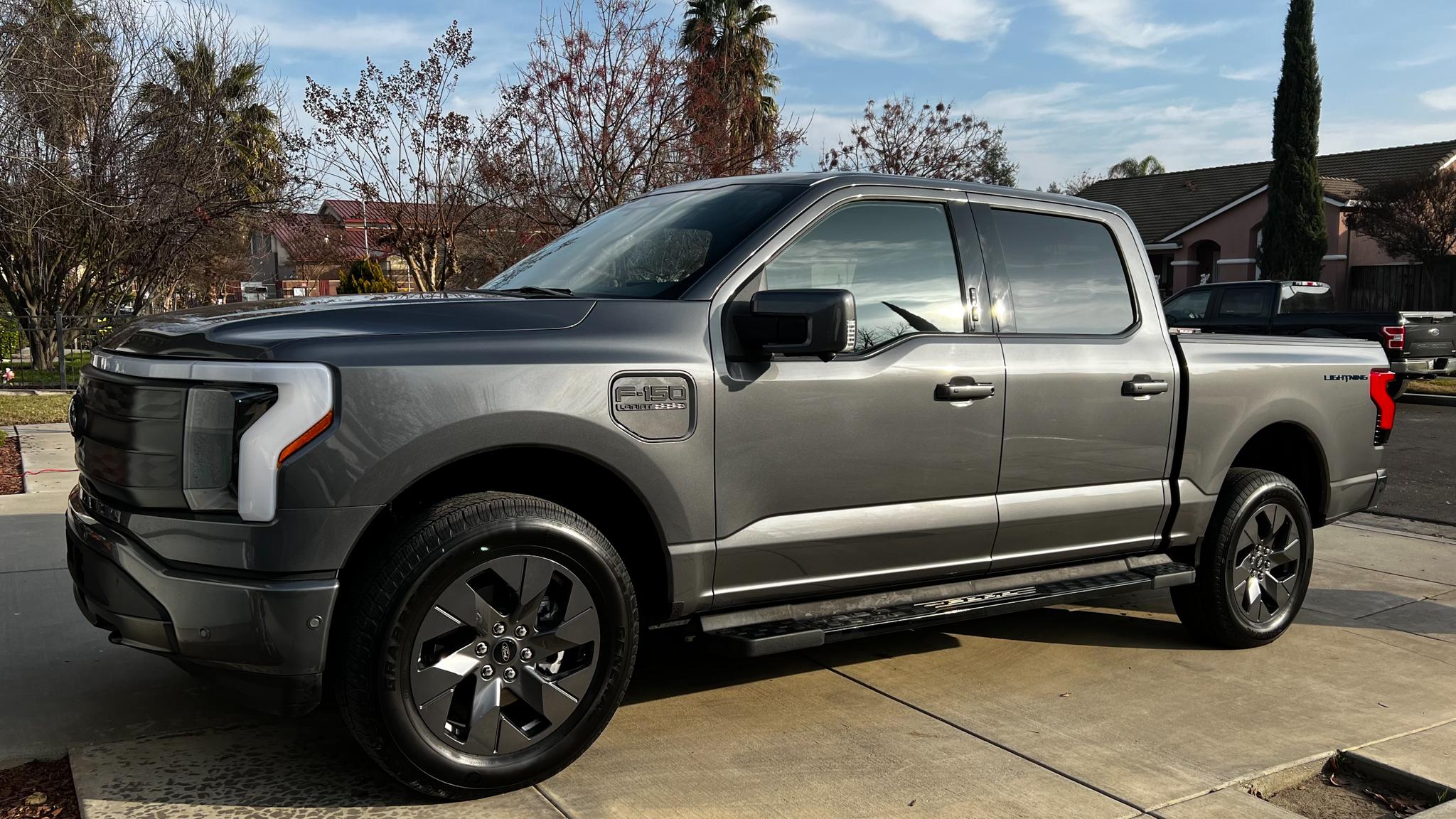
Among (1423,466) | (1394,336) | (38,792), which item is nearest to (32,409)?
(38,792)

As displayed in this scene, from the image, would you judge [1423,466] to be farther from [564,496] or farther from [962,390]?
[564,496]

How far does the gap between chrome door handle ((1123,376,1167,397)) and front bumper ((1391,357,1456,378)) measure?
14.2 meters

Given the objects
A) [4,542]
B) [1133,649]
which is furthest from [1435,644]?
[4,542]

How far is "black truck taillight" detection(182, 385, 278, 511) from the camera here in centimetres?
298

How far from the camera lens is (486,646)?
3.29 meters

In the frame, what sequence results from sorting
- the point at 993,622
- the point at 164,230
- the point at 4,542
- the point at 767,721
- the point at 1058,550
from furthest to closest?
the point at 164,230 → the point at 4,542 → the point at 993,622 → the point at 1058,550 → the point at 767,721

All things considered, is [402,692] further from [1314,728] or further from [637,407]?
[1314,728]

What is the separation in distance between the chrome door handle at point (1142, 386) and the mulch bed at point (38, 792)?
12.7ft

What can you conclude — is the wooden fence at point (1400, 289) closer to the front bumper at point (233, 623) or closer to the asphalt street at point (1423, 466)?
the asphalt street at point (1423, 466)

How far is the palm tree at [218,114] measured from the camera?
1830 centimetres

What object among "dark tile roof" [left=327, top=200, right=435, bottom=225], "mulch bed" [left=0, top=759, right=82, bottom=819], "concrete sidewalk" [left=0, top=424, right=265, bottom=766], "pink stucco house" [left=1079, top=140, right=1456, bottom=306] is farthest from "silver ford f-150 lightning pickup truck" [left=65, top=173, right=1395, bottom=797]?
"pink stucco house" [left=1079, top=140, right=1456, bottom=306]

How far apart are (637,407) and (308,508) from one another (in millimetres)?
974

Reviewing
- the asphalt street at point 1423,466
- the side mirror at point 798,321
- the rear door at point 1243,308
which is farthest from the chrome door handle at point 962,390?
the rear door at point 1243,308

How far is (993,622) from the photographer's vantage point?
18.0 ft
